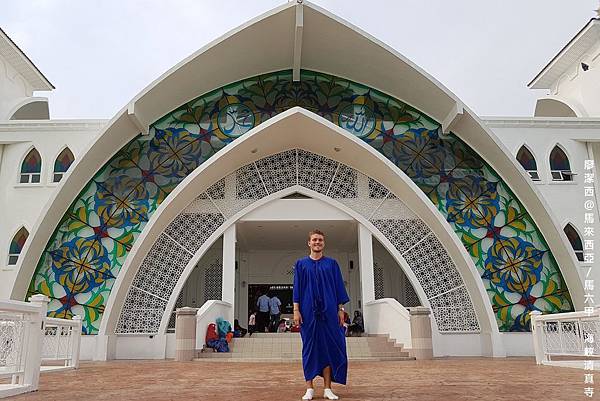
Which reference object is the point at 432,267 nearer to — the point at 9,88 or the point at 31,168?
the point at 31,168

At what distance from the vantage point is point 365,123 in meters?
12.2

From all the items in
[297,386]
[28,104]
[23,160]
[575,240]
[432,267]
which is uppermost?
[28,104]

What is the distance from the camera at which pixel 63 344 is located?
793cm

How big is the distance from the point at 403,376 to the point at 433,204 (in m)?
5.95

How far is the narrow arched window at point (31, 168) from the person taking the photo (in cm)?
1182

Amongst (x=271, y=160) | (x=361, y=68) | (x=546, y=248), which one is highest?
(x=361, y=68)

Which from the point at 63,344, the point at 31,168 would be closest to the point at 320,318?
the point at 63,344

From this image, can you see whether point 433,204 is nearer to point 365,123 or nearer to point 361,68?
point 365,123

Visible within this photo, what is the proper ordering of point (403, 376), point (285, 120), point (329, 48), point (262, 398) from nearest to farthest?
point (262, 398)
point (403, 376)
point (285, 120)
point (329, 48)

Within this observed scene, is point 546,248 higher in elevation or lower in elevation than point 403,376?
higher

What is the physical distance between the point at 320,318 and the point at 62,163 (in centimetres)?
973

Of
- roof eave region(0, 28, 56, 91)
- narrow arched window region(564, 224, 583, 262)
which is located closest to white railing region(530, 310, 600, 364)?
narrow arched window region(564, 224, 583, 262)

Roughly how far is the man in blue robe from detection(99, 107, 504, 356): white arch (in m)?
7.26

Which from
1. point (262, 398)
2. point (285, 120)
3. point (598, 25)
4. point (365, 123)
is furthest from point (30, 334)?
point (598, 25)
